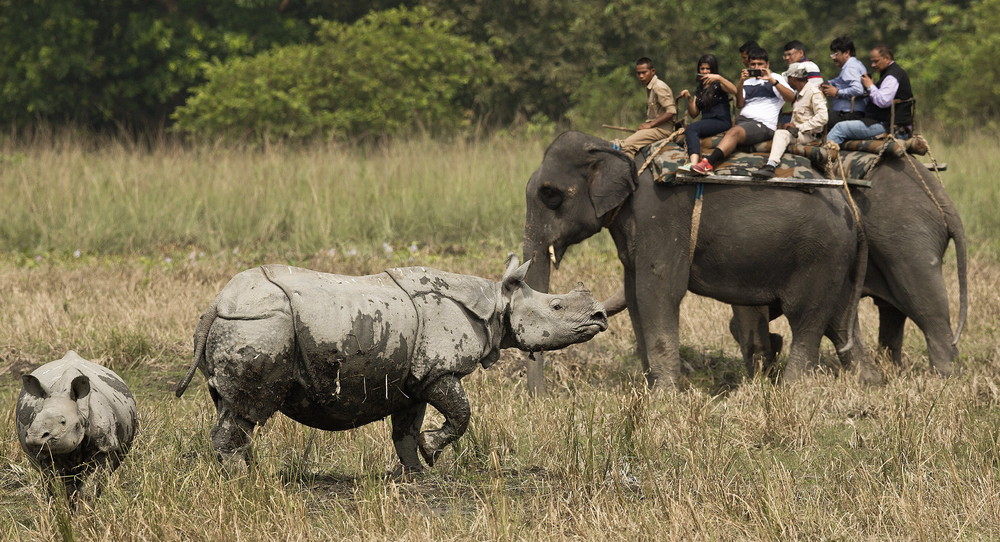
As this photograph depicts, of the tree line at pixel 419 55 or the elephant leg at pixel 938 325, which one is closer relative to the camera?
the elephant leg at pixel 938 325

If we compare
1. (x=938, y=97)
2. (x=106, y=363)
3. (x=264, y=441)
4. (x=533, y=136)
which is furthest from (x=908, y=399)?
(x=938, y=97)

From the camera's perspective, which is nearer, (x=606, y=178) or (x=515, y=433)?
(x=515, y=433)

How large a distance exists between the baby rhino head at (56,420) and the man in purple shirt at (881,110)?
251 inches

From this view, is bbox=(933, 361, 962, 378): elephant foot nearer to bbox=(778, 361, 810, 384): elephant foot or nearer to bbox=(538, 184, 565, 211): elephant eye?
bbox=(778, 361, 810, 384): elephant foot

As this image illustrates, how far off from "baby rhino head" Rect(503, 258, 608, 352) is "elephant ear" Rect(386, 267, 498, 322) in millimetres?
109

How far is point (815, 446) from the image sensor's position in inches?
287

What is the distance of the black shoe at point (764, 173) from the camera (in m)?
8.97

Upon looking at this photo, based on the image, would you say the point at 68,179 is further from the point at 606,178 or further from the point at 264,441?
the point at 264,441

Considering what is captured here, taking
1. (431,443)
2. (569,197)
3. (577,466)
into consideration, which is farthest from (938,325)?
(431,443)

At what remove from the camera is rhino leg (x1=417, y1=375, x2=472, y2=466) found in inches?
229

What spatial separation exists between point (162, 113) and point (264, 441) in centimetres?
2347

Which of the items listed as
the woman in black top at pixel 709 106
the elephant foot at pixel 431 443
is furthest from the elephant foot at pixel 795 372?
the elephant foot at pixel 431 443

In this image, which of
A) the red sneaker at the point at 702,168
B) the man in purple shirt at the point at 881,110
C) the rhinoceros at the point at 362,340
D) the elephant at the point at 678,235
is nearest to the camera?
the rhinoceros at the point at 362,340

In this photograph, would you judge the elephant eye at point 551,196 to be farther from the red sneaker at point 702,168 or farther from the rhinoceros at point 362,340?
the rhinoceros at point 362,340
